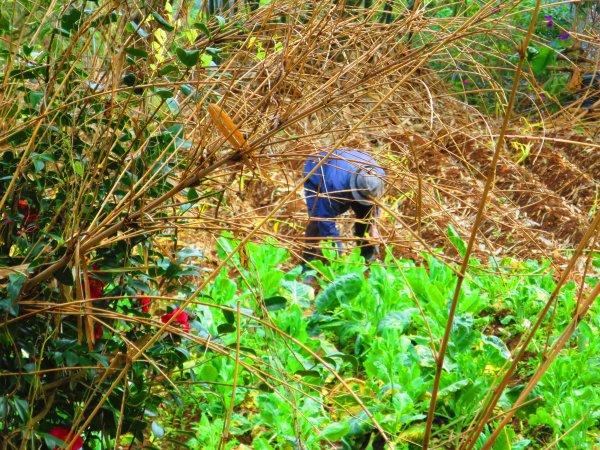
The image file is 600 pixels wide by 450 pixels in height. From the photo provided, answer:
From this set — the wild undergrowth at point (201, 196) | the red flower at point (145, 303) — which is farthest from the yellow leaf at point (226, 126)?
the red flower at point (145, 303)

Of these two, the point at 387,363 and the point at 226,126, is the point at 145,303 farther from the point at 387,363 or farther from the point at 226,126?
the point at 387,363

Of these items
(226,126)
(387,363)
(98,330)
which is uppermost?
(226,126)

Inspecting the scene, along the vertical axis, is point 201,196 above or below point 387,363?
above

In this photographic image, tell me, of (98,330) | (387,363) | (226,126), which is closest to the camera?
(226,126)

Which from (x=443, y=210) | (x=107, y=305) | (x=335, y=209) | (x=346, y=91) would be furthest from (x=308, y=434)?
(x=335, y=209)

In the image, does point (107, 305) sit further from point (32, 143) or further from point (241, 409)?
point (241, 409)

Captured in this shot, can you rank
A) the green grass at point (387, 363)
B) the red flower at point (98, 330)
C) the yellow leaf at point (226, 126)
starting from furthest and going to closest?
the green grass at point (387, 363) < the red flower at point (98, 330) < the yellow leaf at point (226, 126)

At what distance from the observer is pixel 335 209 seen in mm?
6258

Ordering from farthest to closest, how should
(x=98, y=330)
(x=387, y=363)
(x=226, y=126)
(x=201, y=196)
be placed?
(x=387, y=363) → (x=98, y=330) → (x=201, y=196) → (x=226, y=126)

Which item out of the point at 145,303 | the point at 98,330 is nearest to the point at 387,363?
the point at 145,303

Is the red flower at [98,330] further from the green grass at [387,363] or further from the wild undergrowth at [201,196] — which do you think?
the green grass at [387,363]

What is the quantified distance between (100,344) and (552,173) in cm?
796

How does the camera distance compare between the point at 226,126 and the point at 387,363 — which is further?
the point at 387,363

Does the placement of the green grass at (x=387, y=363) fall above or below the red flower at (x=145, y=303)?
below
